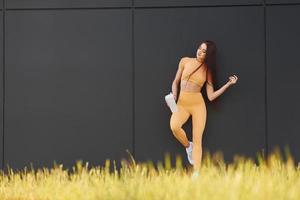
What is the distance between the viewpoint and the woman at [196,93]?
8.60 metres

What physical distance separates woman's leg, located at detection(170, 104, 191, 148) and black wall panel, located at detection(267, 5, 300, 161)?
131 centimetres

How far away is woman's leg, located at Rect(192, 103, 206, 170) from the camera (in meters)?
8.61

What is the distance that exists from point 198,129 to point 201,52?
117cm

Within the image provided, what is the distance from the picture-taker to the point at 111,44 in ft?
29.6

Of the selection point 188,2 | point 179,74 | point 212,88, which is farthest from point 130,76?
point 188,2

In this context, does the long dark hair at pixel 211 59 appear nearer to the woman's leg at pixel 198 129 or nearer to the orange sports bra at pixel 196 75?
the orange sports bra at pixel 196 75

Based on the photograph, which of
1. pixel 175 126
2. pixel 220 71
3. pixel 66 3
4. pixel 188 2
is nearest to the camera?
pixel 175 126

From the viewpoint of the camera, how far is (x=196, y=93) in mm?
8633

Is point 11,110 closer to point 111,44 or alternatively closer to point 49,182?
point 111,44

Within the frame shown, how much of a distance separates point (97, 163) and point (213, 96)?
2.10m

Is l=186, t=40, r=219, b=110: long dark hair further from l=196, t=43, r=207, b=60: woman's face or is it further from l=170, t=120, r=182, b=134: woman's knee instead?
l=170, t=120, r=182, b=134: woman's knee

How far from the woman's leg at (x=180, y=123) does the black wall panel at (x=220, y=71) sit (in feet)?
0.67

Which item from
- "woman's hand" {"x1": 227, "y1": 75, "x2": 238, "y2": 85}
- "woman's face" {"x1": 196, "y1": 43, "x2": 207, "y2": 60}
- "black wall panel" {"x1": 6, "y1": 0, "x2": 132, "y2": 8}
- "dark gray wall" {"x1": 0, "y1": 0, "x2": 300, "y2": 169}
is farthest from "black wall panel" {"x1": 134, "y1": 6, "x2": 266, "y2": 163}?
"black wall panel" {"x1": 6, "y1": 0, "x2": 132, "y2": 8}

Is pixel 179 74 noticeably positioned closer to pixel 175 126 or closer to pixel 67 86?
pixel 175 126
